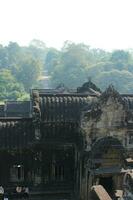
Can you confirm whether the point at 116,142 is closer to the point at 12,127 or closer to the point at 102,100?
the point at 102,100

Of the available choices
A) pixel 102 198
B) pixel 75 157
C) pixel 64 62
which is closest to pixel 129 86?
pixel 64 62

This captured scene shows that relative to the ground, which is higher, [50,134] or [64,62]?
[64,62]

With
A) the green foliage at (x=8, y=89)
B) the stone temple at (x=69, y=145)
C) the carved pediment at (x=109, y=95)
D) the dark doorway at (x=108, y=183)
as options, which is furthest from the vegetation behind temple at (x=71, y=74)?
the carved pediment at (x=109, y=95)

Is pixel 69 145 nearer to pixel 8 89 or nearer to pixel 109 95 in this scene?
pixel 109 95

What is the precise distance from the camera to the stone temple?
2202 centimetres

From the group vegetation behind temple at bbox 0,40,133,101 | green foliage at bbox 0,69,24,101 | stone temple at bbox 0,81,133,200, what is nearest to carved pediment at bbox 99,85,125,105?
stone temple at bbox 0,81,133,200

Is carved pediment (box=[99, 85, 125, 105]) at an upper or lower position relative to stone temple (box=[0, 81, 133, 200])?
upper

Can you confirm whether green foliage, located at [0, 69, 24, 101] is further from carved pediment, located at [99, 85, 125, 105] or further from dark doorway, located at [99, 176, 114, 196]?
carved pediment, located at [99, 85, 125, 105]

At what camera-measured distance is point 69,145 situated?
23.7 meters

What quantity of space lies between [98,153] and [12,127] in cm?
555

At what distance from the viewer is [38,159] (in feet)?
77.1

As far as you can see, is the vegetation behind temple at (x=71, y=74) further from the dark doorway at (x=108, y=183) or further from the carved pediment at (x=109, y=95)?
the carved pediment at (x=109, y=95)

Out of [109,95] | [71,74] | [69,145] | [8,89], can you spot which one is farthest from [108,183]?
[71,74]

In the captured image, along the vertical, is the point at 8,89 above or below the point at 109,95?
below
